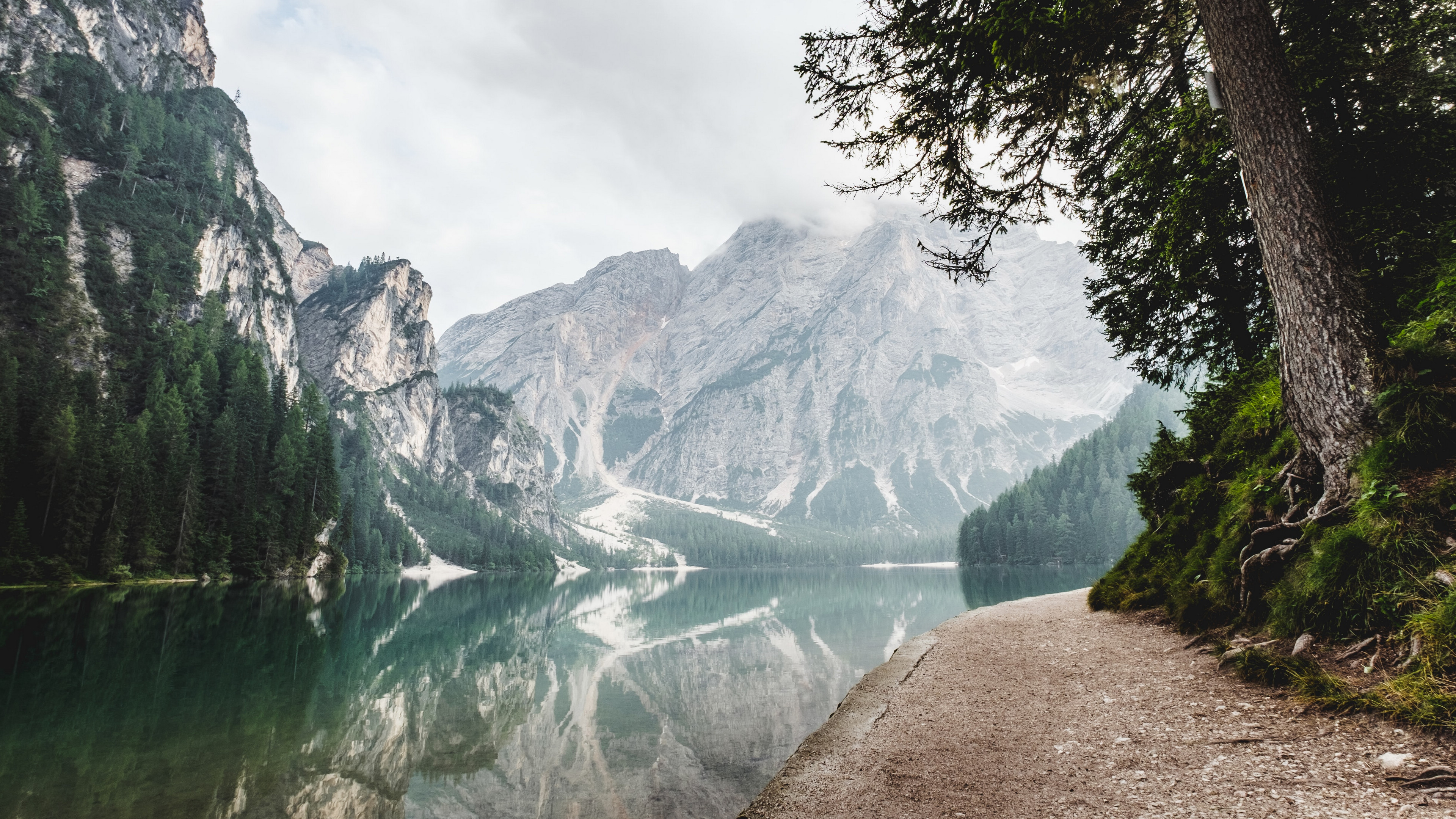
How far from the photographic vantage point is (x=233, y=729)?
1249 centimetres

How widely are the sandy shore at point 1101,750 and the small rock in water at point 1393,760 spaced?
0.03m

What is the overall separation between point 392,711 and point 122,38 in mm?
188422

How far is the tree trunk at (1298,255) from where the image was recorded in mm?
6020

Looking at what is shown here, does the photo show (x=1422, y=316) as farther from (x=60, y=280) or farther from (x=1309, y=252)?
(x=60, y=280)

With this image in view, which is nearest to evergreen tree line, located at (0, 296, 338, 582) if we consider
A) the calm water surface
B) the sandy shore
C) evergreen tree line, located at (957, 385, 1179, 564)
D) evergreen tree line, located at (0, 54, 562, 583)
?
evergreen tree line, located at (0, 54, 562, 583)

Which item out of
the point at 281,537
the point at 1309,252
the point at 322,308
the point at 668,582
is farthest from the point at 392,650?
the point at 322,308

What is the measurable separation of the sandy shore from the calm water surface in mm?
4660

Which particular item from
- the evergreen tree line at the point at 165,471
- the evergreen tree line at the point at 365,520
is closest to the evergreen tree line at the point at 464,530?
the evergreen tree line at the point at 365,520

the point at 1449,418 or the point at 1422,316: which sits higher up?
the point at 1422,316

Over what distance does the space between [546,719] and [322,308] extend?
221 m

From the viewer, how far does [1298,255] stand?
638 cm

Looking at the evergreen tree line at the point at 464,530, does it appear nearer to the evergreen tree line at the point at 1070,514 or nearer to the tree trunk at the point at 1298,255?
the evergreen tree line at the point at 1070,514

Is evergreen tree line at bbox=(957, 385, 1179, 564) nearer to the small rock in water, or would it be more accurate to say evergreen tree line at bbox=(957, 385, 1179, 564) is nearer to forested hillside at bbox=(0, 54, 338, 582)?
forested hillside at bbox=(0, 54, 338, 582)

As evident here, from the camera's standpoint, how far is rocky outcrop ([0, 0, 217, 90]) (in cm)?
10544
